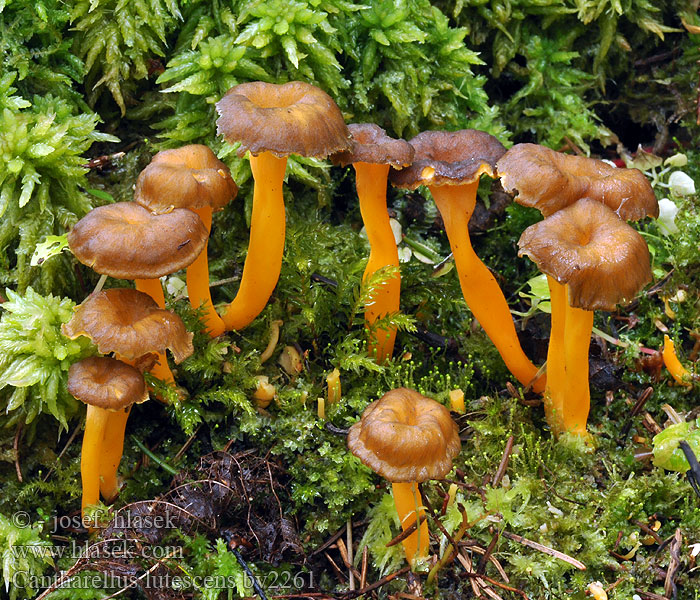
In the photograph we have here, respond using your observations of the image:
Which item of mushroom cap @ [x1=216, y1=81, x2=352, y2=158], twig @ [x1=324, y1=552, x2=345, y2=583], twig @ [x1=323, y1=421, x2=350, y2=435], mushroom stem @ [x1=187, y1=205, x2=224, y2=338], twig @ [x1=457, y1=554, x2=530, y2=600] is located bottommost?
twig @ [x1=324, y1=552, x2=345, y2=583]

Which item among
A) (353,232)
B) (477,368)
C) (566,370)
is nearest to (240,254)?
(353,232)

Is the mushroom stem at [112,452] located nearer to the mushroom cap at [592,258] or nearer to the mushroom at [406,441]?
the mushroom at [406,441]

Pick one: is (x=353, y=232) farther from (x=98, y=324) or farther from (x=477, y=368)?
(x=98, y=324)

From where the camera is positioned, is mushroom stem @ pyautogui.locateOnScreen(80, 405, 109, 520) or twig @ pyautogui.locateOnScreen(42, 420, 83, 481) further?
twig @ pyautogui.locateOnScreen(42, 420, 83, 481)

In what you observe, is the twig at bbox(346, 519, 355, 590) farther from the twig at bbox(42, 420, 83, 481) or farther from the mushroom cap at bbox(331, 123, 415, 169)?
the mushroom cap at bbox(331, 123, 415, 169)

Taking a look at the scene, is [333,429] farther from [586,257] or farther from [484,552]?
[586,257]

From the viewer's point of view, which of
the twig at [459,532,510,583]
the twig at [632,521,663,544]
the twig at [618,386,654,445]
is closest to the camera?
the twig at [459,532,510,583]

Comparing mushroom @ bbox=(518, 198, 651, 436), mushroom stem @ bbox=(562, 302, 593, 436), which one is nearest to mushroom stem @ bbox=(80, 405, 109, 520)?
mushroom @ bbox=(518, 198, 651, 436)
